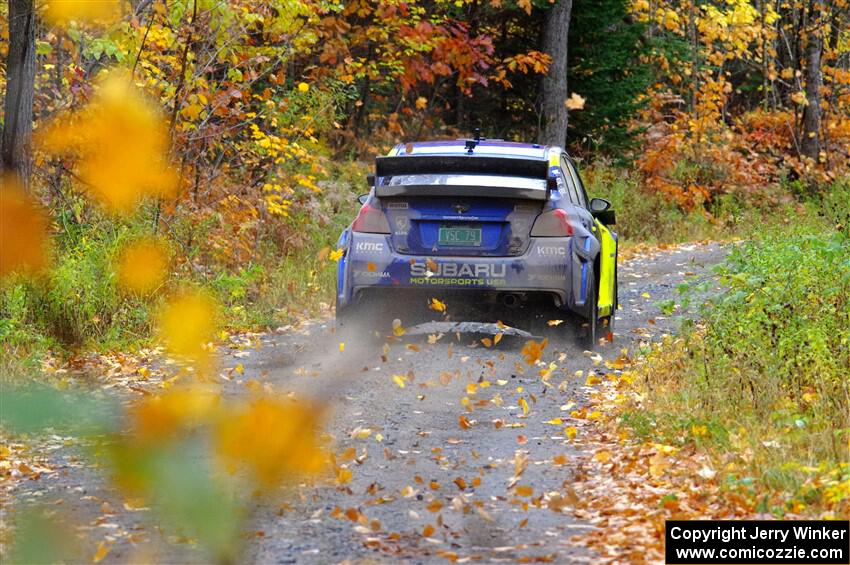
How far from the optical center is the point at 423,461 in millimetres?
6465

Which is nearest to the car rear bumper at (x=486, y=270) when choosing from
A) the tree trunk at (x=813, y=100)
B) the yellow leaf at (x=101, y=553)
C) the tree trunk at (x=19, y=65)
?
the tree trunk at (x=19, y=65)

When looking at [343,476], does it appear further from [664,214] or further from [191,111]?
[664,214]

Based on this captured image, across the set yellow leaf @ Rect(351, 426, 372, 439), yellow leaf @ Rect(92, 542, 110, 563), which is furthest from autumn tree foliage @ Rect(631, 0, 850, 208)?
yellow leaf @ Rect(92, 542, 110, 563)

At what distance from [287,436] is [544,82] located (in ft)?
73.2

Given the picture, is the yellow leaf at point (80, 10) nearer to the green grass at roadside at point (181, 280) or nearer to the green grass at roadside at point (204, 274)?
the green grass at roadside at point (204, 274)

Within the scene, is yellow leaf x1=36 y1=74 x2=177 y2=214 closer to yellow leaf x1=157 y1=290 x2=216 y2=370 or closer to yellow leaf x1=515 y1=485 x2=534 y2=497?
yellow leaf x1=157 y1=290 x2=216 y2=370

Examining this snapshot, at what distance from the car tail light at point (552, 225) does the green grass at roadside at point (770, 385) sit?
1243mm

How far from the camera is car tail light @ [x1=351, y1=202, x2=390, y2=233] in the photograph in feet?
32.0

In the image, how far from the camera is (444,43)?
22.0 metres

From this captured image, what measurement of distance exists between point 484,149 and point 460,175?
587 mm

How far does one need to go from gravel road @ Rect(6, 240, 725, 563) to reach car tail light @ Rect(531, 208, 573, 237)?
3.29 feet

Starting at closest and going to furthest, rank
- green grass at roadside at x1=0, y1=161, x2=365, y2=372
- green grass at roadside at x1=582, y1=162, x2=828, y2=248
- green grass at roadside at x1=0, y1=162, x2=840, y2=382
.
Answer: green grass at roadside at x1=0, y1=162, x2=840, y2=382, green grass at roadside at x1=0, y1=161, x2=365, y2=372, green grass at roadside at x1=582, y1=162, x2=828, y2=248

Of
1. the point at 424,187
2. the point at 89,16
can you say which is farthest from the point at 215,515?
the point at 424,187

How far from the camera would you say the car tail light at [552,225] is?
960 centimetres
